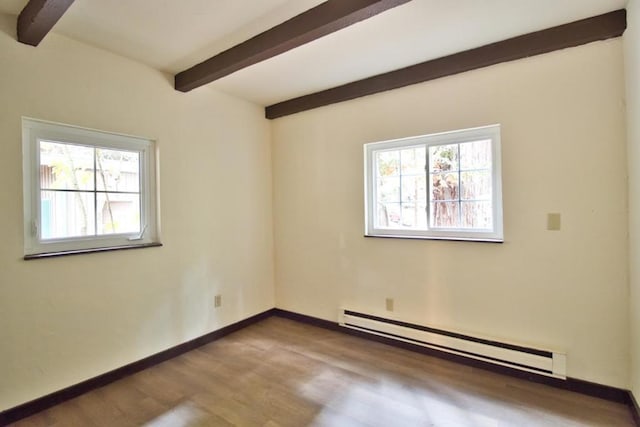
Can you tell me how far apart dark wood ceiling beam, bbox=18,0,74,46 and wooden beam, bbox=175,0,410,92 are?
3.01 feet

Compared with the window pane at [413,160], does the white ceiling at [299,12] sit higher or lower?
higher

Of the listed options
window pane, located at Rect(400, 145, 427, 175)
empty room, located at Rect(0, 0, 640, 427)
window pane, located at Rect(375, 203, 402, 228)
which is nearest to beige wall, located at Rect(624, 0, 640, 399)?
empty room, located at Rect(0, 0, 640, 427)

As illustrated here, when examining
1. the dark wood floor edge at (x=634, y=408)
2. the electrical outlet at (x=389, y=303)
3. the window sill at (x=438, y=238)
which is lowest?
the dark wood floor edge at (x=634, y=408)

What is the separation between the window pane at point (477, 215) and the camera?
243cm

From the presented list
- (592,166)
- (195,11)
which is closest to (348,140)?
(195,11)

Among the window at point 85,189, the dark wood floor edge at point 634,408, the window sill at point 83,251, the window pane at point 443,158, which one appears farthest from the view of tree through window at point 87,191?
the dark wood floor edge at point 634,408

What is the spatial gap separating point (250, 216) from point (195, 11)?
1.99 metres

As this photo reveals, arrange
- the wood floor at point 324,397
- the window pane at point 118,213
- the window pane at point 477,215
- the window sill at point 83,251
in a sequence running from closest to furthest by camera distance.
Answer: the wood floor at point 324,397 < the window sill at point 83,251 < the window pane at point 118,213 < the window pane at point 477,215

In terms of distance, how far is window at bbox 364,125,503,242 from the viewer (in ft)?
7.95

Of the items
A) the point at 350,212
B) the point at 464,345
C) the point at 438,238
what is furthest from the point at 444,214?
the point at 464,345

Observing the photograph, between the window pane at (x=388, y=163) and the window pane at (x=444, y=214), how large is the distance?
479 millimetres

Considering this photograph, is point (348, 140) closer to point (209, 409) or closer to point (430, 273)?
point (430, 273)

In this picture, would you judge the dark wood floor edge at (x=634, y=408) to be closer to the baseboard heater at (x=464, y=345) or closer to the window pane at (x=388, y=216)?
the baseboard heater at (x=464, y=345)

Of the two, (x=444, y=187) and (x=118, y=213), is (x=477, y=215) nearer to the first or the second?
(x=444, y=187)
